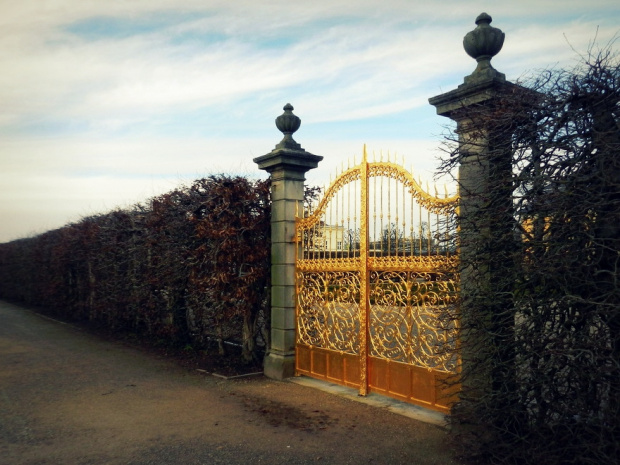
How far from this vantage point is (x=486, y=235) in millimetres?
4340

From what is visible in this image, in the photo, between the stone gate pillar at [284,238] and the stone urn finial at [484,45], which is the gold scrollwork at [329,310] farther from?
the stone urn finial at [484,45]

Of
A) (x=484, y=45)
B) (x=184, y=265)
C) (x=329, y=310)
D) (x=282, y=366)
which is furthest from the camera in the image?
(x=184, y=265)

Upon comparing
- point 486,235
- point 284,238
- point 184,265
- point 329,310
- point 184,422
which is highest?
point 284,238

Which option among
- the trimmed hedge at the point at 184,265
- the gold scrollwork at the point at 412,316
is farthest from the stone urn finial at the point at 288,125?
the gold scrollwork at the point at 412,316

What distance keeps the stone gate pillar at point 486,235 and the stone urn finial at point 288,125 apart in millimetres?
3565

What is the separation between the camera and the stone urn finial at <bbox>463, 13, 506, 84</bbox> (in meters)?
5.23

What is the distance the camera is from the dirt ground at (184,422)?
491 cm

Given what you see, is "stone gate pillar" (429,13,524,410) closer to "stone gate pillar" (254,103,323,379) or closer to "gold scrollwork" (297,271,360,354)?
"gold scrollwork" (297,271,360,354)

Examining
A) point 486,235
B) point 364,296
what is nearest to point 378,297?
point 364,296

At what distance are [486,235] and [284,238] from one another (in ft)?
13.7

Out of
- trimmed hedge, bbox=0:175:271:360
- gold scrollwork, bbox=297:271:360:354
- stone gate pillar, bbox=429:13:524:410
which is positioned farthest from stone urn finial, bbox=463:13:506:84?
trimmed hedge, bbox=0:175:271:360

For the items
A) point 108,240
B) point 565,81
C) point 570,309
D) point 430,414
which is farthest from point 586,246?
point 108,240

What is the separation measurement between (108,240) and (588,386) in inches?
471

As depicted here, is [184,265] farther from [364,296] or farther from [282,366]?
[364,296]
